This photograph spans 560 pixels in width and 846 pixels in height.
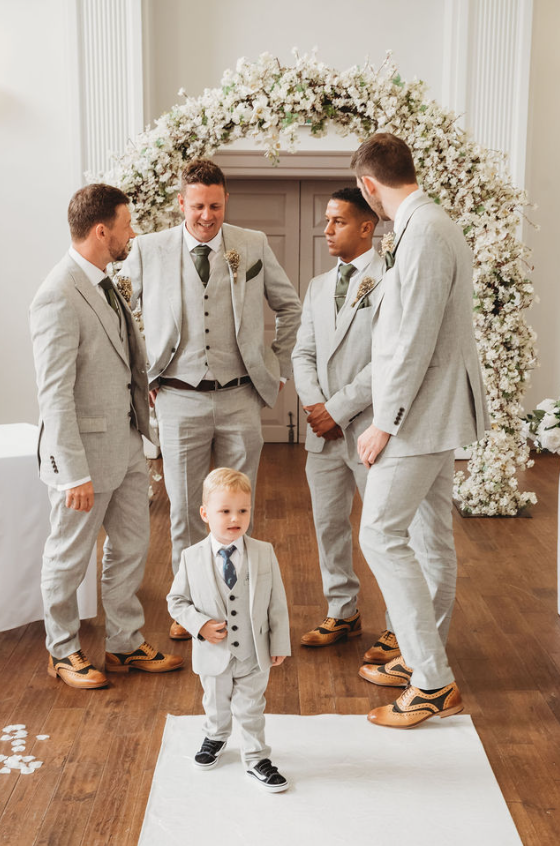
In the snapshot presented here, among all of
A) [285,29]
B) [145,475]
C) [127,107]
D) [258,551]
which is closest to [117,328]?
[145,475]

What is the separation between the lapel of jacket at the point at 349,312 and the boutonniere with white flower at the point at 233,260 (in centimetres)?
45

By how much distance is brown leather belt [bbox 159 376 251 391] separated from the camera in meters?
3.33

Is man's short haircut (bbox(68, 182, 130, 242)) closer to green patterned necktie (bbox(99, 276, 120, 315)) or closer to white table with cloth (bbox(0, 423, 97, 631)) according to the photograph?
green patterned necktie (bbox(99, 276, 120, 315))

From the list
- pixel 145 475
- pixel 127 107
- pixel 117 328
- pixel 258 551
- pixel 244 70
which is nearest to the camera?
pixel 258 551

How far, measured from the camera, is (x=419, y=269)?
2529 mm

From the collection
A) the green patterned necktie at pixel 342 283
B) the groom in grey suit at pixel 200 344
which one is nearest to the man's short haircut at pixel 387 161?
the green patterned necktie at pixel 342 283

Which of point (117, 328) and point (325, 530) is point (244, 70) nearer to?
point (117, 328)

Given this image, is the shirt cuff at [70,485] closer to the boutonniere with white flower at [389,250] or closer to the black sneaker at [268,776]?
the black sneaker at [268,776]

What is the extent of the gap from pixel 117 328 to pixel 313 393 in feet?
2.57

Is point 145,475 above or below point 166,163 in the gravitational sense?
below

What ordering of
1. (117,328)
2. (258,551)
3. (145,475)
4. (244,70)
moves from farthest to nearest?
(244,70)
(145,475)
(117,328)
(258,551)

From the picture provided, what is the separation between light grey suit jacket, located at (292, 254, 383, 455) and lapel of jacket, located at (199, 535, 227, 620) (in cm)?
94

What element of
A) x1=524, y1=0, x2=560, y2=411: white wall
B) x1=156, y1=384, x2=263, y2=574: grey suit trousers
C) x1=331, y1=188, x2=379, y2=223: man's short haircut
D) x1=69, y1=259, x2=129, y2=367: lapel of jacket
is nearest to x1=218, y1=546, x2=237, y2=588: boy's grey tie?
x1=69, y1=259, x2=129, y2=367: lapel of jacket

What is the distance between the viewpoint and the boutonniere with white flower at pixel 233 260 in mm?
3318
